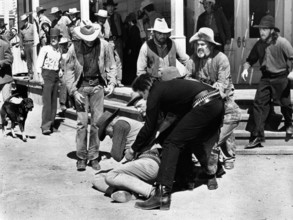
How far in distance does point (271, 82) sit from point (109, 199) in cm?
318

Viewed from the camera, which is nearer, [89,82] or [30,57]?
[89,82]

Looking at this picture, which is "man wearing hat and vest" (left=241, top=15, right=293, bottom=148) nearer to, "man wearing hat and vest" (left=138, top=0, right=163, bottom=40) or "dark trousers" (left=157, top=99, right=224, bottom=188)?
"dark trousers" (left=157, top=99, right=224, bottom=188)

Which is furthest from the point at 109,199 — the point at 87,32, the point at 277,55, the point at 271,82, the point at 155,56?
the point at 277,55

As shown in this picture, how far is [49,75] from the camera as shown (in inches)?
407

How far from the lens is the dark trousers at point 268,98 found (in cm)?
799

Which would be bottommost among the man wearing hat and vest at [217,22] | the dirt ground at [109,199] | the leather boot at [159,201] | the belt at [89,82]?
the dirt ground at [109,199]

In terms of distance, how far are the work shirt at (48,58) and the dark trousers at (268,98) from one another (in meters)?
3.85

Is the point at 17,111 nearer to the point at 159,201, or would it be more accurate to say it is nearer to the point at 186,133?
the point at 186,133

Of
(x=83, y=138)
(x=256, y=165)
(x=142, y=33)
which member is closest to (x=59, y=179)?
(x=83, y=138)

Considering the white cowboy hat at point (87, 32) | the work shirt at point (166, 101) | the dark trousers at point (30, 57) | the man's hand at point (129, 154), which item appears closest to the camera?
the work shirt at point (166, 101)

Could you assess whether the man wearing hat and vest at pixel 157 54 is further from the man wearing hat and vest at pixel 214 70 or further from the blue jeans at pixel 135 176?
the blue jeans at pixel 135 176

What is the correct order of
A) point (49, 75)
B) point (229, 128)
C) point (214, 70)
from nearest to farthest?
point (229, 128) → point (214, 70) → point (49, 75)

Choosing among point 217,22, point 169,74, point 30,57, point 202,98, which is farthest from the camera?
point 30,57

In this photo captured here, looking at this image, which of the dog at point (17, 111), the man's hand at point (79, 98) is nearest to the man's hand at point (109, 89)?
the man's hand at point (79, 98)
